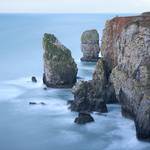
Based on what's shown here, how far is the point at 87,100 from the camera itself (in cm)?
5556

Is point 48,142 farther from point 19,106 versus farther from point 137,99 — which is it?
point 19,106

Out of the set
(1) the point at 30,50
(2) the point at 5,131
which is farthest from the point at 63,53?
(1) the point at 30,50

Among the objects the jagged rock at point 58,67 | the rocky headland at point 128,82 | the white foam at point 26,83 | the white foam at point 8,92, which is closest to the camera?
the rocky headland at point 128,82

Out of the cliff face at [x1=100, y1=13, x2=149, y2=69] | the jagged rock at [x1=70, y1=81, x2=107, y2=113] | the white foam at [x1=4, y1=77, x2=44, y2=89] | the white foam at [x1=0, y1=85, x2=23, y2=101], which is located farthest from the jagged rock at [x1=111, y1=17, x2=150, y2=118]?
the white foam at [x1=4, y1=77, x2=44, y2=89]

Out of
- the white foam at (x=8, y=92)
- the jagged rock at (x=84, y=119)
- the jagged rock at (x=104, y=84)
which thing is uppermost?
the jagged rock at (x=104, y=84)

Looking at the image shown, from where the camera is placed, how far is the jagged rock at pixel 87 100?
2170 inches

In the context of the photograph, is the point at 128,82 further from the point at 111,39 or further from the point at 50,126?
the point at 111,39

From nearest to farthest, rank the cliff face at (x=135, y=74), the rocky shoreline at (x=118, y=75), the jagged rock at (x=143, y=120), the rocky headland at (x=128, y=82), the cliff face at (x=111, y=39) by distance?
the jagged rock at (x=143, y=120) → the cliff face at (x=135, y=74) → the rocky headland at (x=128, y=82) → the rocky shoreline at (x=118, y=75) → the cliff face at (x=111, y=39)

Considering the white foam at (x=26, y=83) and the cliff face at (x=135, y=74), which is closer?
the cliff face at (x=135, y=74)

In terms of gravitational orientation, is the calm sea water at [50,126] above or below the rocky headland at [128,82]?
below

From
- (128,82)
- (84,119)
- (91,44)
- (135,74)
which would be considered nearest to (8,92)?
(84,119)

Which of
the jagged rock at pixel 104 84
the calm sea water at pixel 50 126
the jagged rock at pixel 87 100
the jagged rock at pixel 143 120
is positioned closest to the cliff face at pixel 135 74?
the jagged rock at pixel 143 120

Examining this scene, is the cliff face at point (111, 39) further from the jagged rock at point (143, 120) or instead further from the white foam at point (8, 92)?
the jagged rock at point (143, 120)

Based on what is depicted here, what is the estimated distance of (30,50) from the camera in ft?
434
